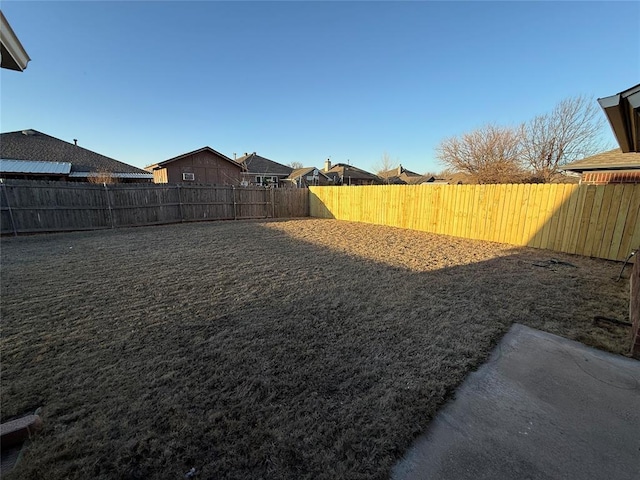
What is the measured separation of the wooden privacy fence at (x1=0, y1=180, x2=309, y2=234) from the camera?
9023 mm

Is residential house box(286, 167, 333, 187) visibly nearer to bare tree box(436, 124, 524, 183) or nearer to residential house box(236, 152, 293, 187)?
residential house box(236, 152, 293, 187)

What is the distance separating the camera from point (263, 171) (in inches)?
1217

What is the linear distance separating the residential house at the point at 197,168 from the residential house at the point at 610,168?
22.5 meters

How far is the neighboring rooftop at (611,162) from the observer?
8.82 m

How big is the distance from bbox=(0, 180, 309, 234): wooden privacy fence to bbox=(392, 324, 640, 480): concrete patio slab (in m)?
13.2

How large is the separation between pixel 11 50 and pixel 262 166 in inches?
1168

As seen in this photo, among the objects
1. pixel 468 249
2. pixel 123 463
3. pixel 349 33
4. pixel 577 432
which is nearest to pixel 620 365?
pixel 577 432

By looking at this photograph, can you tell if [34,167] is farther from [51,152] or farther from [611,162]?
[611,162]

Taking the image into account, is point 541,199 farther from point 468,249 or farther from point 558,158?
point 558,158

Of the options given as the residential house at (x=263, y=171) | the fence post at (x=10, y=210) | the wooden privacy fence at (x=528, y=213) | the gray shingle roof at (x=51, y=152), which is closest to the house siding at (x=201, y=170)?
the gray shingle roof at (x=51, y=152)

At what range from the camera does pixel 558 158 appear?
18234 millimetres

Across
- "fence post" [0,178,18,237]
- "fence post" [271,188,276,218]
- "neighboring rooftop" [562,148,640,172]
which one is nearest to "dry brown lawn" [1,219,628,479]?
"fence post" [0,178,18,237]

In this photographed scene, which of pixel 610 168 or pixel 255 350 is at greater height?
pixel 610 168

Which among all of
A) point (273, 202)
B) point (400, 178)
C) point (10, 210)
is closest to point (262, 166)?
point (273, 202)
